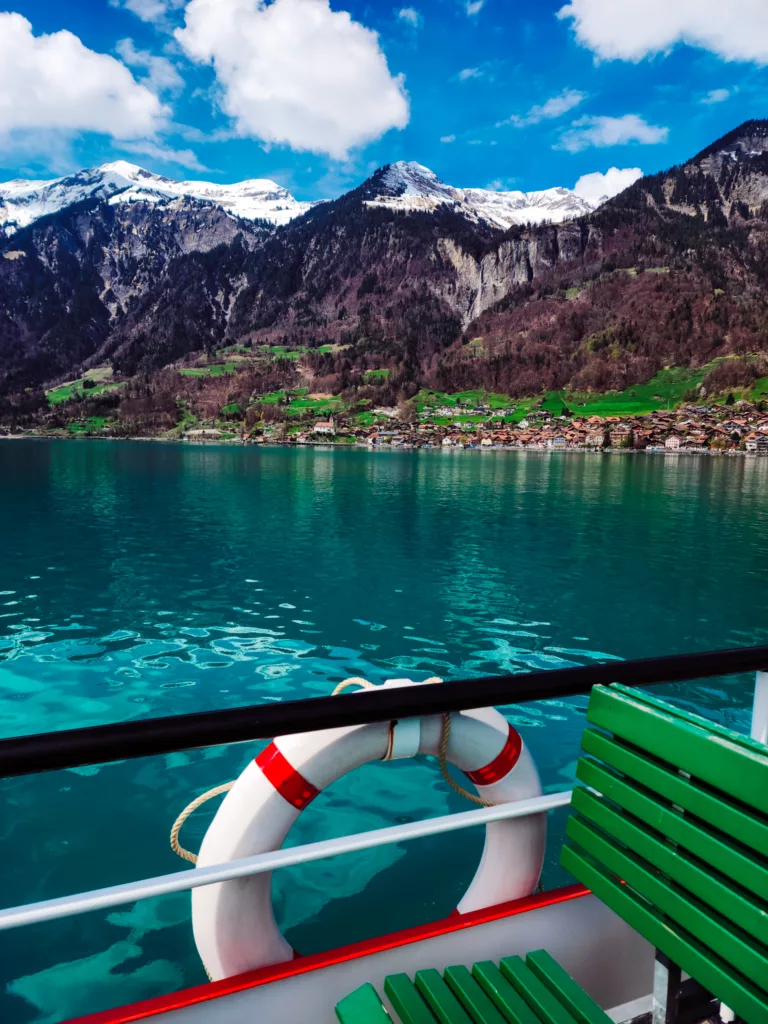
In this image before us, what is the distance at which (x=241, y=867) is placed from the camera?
1.36m

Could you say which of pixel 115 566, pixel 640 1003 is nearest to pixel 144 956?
pixel 640 1003

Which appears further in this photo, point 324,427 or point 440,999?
point 324,427

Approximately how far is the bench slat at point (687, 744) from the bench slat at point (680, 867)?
194mm

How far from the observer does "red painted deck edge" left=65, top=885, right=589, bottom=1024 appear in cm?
133

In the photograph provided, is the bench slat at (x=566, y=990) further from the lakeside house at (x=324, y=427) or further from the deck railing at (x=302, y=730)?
the lakeside house at (x=324, y=427)

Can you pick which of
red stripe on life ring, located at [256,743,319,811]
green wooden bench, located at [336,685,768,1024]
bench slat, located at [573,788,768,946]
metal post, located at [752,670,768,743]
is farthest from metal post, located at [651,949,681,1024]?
red stripe on life ring, located at [256,743,319,811]

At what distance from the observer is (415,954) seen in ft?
5.10

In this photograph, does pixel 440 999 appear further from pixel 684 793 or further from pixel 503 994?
pixel 684 793

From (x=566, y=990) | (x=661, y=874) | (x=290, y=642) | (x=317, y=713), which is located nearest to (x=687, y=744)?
(x=661, y=874)

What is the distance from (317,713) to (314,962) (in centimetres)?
69

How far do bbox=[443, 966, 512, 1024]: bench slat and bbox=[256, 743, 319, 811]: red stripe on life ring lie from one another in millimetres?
525

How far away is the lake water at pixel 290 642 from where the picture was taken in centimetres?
413

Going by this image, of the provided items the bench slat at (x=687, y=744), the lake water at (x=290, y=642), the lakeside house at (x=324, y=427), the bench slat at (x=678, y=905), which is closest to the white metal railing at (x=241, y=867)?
the bench slat at (x=678, y=905)

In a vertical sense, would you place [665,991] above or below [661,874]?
below
